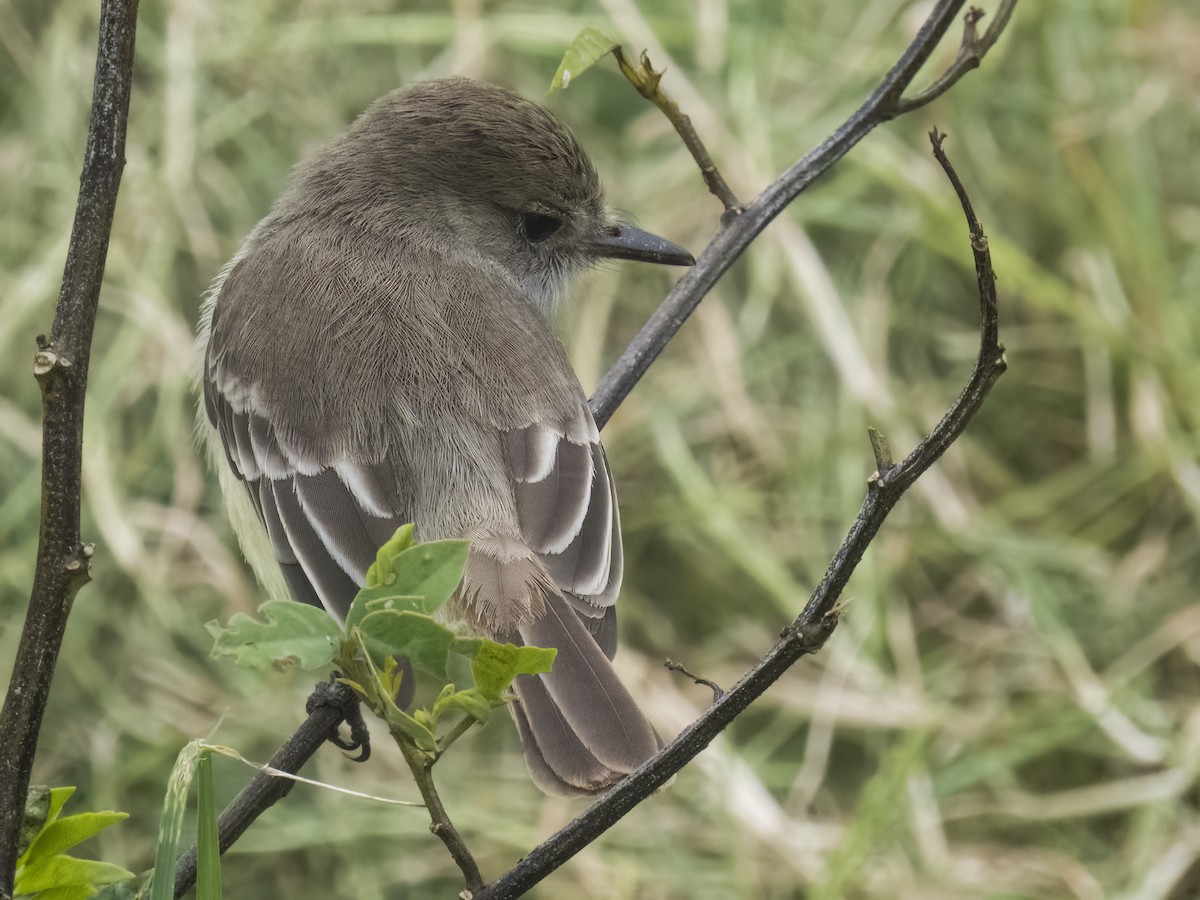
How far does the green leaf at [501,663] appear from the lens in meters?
1.70

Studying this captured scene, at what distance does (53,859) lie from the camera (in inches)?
71.7

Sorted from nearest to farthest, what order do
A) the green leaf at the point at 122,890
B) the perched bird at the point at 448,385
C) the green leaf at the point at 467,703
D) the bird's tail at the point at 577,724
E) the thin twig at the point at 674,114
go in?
the green leaf at the point at 467,703, the green leaf at the point at 122,890, the bird's tail at the point at 577,724, the thin twig at the point at 674,114, the perched bird at the point at 448,385

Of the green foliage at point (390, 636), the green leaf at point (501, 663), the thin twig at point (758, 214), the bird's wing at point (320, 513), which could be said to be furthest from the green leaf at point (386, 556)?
the thin twig at point (758, 214)

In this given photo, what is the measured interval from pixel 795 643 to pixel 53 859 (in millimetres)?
918

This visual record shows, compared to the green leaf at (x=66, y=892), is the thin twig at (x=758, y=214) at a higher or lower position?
higher

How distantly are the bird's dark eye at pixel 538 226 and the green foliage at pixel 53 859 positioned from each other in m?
2.43

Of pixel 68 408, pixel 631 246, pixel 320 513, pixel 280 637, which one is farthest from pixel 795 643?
pixel 631 246

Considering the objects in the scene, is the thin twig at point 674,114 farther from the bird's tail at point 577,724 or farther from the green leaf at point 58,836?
the green leaf at point 58,836

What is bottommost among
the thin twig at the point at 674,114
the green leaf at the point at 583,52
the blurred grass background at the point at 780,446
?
the blurred grass background at the point at 780,446

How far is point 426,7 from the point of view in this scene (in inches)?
225

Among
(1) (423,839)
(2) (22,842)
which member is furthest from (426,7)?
(2) (22,842)

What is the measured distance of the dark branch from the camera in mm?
1719

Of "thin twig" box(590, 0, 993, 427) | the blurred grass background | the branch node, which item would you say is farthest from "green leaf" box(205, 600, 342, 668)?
the blurred grass background

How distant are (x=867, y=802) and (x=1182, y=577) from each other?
152 cm
